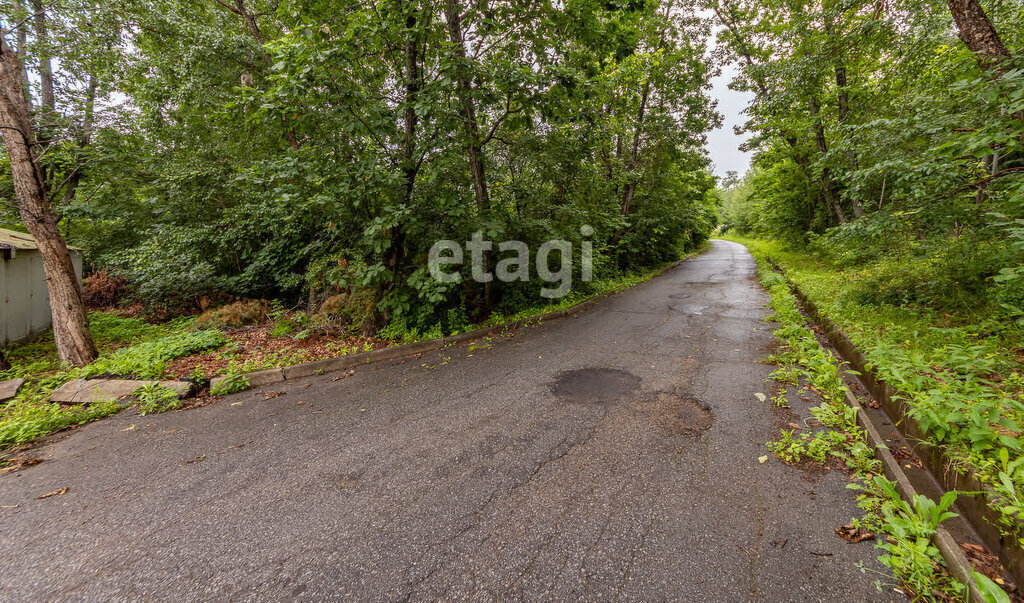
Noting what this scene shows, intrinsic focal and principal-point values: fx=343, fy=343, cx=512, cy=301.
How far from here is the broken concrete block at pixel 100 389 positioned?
444 centimetres

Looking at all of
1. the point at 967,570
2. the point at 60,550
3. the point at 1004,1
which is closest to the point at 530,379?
the point at 967,570

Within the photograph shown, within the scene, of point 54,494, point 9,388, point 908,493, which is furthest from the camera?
point 9,388

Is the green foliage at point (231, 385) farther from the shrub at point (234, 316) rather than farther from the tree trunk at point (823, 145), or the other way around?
the tree trunk at point (823, 145)

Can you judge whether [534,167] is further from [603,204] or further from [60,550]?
[60,550]

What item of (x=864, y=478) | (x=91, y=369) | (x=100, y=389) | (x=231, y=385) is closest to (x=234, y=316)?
(x=91, y=369)

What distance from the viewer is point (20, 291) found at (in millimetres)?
7355

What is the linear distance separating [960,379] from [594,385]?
A: 10.7 feet

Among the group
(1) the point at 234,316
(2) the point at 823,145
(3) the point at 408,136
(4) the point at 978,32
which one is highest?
(2) the point at 823,145

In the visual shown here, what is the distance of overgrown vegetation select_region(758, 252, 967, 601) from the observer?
5.67 ft

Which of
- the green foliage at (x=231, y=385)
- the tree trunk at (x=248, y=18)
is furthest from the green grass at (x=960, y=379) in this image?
the tree trunk at (x=248, y=18)

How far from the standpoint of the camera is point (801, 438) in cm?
298

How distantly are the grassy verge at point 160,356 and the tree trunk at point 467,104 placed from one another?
2620 millimetres

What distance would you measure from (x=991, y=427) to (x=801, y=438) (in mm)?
1031

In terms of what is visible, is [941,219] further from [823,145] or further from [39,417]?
[39,417]
